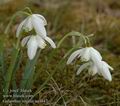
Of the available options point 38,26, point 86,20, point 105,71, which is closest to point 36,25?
point 38,26

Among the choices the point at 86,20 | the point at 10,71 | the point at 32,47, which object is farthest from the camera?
the point at 86,20

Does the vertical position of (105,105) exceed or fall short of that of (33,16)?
it falls short

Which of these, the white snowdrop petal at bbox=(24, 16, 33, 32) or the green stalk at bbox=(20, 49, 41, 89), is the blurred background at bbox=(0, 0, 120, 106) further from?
the white snowdrop petal at bbox=(24, 16, 33, 32)

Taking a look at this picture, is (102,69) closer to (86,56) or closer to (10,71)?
(86,56)

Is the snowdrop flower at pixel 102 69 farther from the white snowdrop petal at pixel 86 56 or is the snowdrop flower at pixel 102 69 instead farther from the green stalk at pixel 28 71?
the green stalk at pixel 28 71

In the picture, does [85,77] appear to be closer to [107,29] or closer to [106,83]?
[106,83]

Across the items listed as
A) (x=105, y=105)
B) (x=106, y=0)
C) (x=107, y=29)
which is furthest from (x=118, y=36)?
(x=105, y=105)

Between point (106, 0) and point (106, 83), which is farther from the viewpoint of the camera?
point (106, 0)
